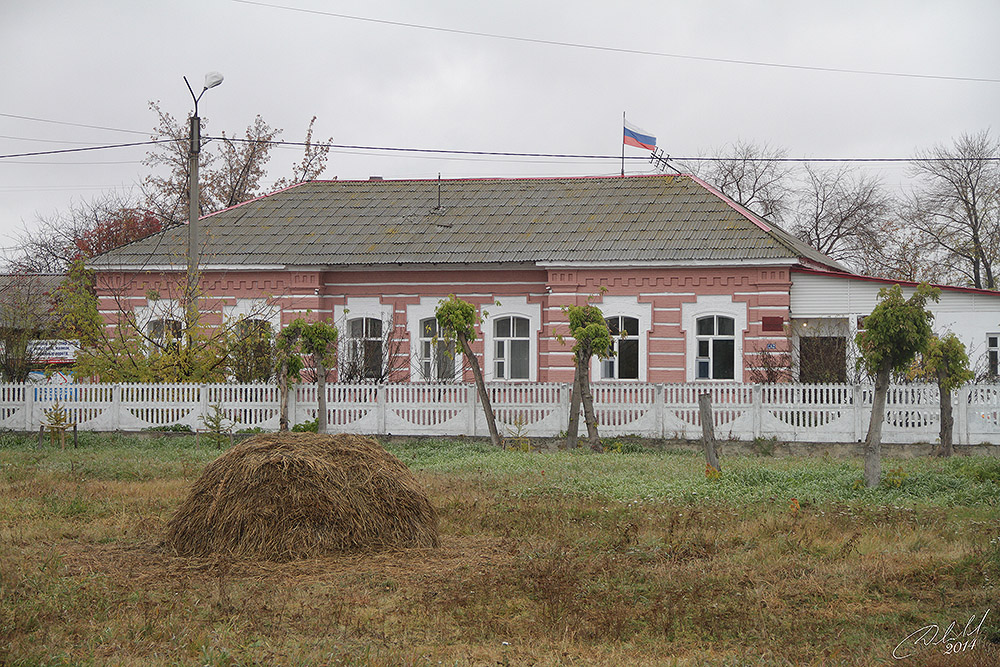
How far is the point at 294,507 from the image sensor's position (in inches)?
340

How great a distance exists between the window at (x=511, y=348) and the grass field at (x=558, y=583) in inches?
462

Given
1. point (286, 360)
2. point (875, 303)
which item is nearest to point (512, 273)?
point (286, 360)

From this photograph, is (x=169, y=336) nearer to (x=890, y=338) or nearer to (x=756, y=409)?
(x=756, y=409)

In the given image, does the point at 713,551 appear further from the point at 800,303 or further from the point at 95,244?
the point at 95,244

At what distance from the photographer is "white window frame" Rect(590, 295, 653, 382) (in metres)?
22.8

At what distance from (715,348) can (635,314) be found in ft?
6.38

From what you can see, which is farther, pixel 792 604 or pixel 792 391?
pixel 792 391

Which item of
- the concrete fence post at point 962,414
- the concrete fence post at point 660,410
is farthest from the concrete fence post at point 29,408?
the concrete fence post at point 962,414

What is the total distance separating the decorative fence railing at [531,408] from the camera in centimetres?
1725

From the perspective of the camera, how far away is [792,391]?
17797 millimetres

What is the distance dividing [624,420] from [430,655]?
1295 centimetres

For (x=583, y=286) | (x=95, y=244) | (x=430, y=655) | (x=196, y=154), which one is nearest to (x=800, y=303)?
(x=583, y=286)

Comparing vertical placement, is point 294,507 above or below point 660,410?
below

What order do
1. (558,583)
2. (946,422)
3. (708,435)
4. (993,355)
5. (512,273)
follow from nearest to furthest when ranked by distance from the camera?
(558,583), (708,435), (946,422), (993,355), (512,273)
